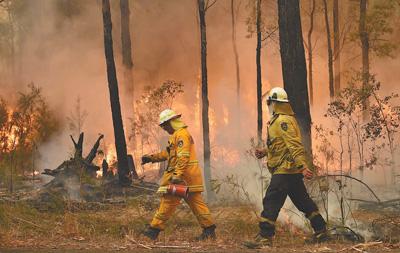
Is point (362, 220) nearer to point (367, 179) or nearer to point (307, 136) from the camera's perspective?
point (307, 136)

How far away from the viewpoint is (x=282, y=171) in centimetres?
818

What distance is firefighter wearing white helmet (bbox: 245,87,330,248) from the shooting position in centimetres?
807

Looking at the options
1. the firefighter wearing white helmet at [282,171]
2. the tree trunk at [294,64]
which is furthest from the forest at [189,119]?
the firefighter wearing white helmet at [282,171]

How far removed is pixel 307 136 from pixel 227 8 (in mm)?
28011

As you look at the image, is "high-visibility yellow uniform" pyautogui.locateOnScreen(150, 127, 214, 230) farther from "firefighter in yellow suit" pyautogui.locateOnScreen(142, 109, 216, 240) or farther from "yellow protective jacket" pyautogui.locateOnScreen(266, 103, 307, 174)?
"yellow protective jacket" pyautogui.locateOnScreen(266, 103, 307, 174)

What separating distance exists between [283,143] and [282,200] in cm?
72

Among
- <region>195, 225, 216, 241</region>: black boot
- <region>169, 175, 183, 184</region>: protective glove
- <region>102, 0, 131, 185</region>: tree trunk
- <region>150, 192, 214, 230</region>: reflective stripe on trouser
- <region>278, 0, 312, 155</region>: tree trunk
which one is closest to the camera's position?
<region>169, 175, 183, 184</region>: protective glove

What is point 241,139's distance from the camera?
3450cm

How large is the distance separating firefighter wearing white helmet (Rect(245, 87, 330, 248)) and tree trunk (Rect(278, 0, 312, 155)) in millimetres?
4166

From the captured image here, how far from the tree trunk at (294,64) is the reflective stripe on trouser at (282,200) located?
415 centimetres

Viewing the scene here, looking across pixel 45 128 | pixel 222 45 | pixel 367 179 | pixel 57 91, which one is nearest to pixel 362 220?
pixel 367 179

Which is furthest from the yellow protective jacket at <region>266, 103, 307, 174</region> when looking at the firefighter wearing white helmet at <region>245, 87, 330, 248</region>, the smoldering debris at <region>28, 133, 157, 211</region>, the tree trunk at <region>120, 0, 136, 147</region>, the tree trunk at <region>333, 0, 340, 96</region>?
the tree trunk at <region>333, 0, 340, 96</region>

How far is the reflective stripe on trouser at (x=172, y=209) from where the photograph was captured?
8.59 meters

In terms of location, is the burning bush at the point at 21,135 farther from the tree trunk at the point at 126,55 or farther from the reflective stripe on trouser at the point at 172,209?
the reflective stripe on trouser at the point at 172,209
